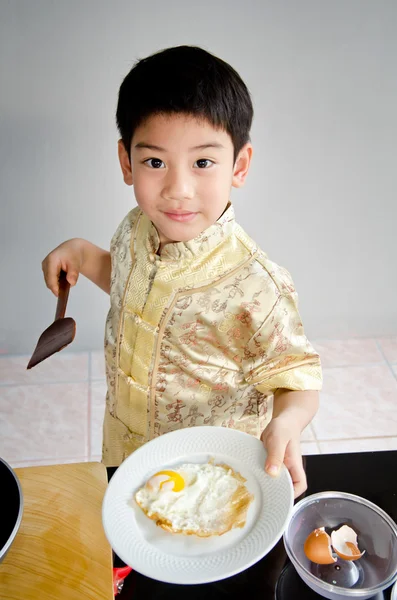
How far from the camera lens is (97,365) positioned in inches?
88.1

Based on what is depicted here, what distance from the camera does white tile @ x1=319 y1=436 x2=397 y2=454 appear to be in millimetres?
1954

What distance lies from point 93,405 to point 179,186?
1.33 metres

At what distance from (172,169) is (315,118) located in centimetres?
104

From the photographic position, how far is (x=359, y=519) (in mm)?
833

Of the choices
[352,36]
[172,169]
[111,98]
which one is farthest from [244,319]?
[352,36]

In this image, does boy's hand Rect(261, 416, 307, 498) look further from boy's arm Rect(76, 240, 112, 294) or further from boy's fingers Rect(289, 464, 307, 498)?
boy's arm Rect(76, 240, 112, 294)

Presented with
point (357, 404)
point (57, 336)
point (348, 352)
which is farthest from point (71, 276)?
point (348, 352)

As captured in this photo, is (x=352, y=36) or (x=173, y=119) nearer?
(x=173, y=119)

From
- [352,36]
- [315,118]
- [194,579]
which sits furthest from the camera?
[315,118]

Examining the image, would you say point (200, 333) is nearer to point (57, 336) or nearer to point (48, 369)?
point (57, 336)

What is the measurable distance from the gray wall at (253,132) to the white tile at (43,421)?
7.4 inches

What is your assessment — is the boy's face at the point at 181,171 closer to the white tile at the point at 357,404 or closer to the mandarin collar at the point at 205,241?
the mandarin collar at the point at 205,241

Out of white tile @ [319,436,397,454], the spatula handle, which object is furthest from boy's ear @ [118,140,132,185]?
white tile @ [319,436,397,454]

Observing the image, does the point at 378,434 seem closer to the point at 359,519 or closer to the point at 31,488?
the point at 359,519
